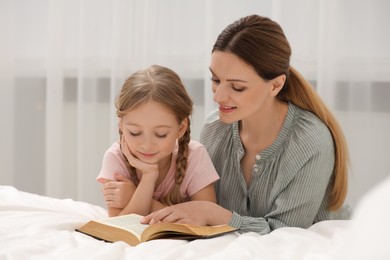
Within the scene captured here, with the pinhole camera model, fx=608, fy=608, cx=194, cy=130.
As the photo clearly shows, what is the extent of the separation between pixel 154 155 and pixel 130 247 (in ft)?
1.42

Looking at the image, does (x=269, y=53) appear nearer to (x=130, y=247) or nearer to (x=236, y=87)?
(x=236, y=87)

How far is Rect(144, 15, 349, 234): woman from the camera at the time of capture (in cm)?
161

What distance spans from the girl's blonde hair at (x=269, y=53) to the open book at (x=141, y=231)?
0.41 m

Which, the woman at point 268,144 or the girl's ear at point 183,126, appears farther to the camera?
the girl's ear at point 183,126

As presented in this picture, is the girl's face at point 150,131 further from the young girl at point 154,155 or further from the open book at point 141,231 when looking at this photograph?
the open book at point 141,231

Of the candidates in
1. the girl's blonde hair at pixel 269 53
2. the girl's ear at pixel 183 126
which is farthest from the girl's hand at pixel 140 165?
the girl's blonde hair at pixel 269 53

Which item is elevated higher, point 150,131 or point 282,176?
point 150,131

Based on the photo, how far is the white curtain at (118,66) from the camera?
95.8 inches

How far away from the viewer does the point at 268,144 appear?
1.74 m

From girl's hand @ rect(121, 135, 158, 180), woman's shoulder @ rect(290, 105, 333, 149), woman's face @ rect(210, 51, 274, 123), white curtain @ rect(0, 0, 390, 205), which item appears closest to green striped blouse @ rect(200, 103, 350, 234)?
woman's shoulder @ rect(290, 105, 333, 149)

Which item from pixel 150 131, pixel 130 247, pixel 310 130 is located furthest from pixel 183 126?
pixel 130 247

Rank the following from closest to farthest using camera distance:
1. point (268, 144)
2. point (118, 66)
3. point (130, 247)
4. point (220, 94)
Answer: point (130, 247) → point (220, 94) → point (268, 144) → point (118, 66)

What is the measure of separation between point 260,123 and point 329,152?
22 centimetres

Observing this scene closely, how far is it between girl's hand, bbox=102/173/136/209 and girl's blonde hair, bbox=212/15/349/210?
458mm
